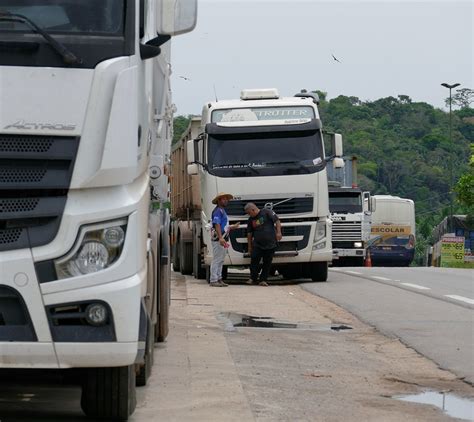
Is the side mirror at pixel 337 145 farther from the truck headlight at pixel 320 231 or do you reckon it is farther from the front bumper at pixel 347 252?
the front bumper at pixel 347 252

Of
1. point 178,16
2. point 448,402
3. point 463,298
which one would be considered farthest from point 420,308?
point 178,16

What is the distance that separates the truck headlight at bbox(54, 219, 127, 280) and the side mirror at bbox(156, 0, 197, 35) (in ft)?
4.21

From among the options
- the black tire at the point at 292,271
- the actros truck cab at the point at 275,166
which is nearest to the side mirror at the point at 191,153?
the actros truck cab at the point at 275,166

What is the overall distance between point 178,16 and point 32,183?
4.66 feet

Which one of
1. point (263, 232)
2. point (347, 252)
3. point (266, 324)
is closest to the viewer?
point (266, 324)

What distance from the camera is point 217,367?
1098cm

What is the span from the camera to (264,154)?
23984 mm

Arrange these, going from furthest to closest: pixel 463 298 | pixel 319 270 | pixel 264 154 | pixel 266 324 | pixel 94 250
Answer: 1. pixel 319 270
2. pixel 264 154
3. pixel 463 298
4. pixel 266 324
5. pixel 94 250

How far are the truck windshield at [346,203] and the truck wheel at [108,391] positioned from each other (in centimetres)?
3150

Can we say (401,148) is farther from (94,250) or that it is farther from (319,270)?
(94,250)

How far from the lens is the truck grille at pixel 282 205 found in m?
24.1

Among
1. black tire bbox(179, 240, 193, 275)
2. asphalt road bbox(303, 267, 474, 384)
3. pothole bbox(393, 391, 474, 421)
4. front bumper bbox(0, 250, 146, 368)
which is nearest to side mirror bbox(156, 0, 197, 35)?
front bumper bbox(0, 250, 146, 368)

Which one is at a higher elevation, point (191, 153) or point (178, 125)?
point (178, 125)

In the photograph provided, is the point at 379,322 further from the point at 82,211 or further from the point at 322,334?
the point at 82,211
